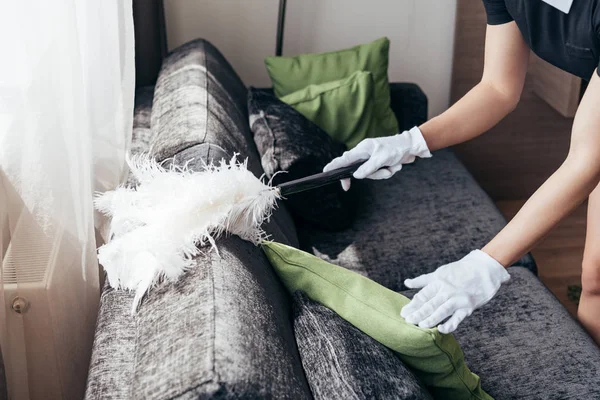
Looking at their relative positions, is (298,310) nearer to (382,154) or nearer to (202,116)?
(382,154)

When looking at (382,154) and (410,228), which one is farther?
(410,228)

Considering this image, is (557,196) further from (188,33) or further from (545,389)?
(188,33)

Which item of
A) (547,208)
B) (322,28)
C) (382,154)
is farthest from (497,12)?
(322,28)

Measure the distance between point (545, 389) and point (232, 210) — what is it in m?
0.69

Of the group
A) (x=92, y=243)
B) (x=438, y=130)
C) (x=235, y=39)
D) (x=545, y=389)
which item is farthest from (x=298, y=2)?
(x=545, y=389)

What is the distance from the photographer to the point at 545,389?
1.34m

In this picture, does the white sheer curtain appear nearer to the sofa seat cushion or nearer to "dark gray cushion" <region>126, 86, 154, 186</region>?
"dark gray cushion" <region>126, 86, 154, 186</region>

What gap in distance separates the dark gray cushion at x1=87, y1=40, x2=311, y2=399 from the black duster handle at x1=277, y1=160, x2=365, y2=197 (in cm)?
13

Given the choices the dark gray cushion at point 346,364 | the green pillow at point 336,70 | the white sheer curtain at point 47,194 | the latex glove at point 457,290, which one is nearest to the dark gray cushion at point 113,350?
the white sheer curtain at point 47,194

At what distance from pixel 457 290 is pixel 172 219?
1.69 ft

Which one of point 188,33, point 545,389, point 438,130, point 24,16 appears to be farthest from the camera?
point 188,33

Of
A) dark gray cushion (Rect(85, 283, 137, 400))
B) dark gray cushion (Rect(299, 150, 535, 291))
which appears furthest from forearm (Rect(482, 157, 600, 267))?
dark gray cushion (Rect(85, 283, 137, 400))

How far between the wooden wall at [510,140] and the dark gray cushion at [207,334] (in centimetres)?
155

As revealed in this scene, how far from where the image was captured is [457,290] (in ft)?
4.07
